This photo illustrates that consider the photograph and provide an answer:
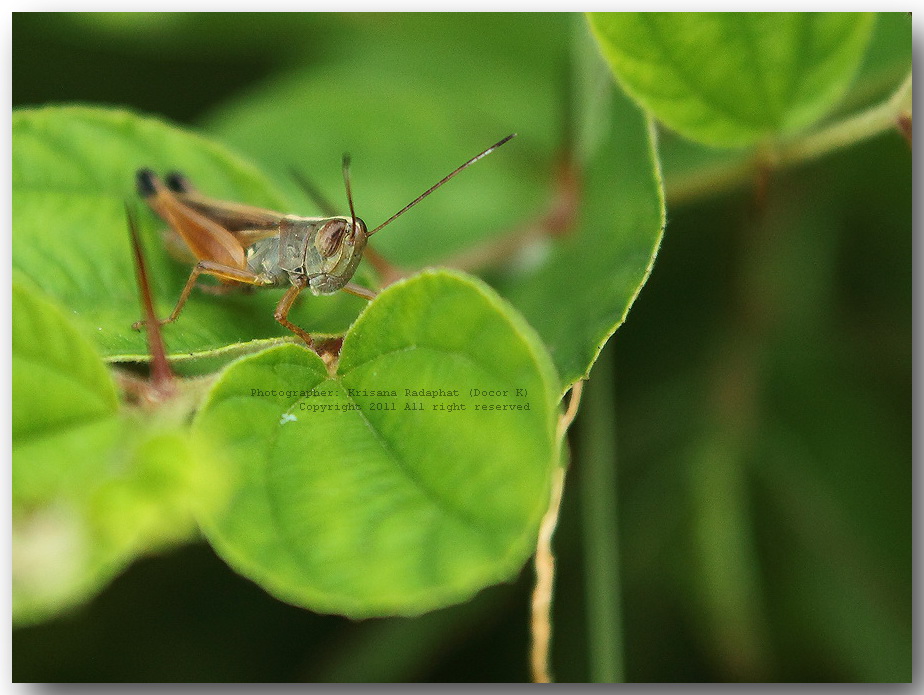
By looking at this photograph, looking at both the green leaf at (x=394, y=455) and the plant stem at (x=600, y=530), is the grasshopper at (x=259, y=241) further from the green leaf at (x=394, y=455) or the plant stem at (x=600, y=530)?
the plant stem at (x=600, y=530)

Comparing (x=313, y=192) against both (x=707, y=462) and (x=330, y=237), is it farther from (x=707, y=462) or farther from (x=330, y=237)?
(x=707, y=462)

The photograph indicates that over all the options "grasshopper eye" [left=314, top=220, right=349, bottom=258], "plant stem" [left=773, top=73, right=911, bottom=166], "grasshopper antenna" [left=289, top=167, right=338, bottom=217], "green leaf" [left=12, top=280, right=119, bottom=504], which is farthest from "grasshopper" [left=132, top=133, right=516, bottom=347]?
"plant stem" [left=773, top=73, right=911, bottom=166]

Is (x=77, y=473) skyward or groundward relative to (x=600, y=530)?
skyward

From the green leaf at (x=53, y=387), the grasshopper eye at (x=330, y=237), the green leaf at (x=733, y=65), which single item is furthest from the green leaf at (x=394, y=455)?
the green leaf at (x=733, y=65)

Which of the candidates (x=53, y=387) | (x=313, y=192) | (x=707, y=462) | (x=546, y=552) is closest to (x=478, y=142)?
(x=313, y=192)

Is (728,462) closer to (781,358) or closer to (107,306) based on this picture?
(781,358)
